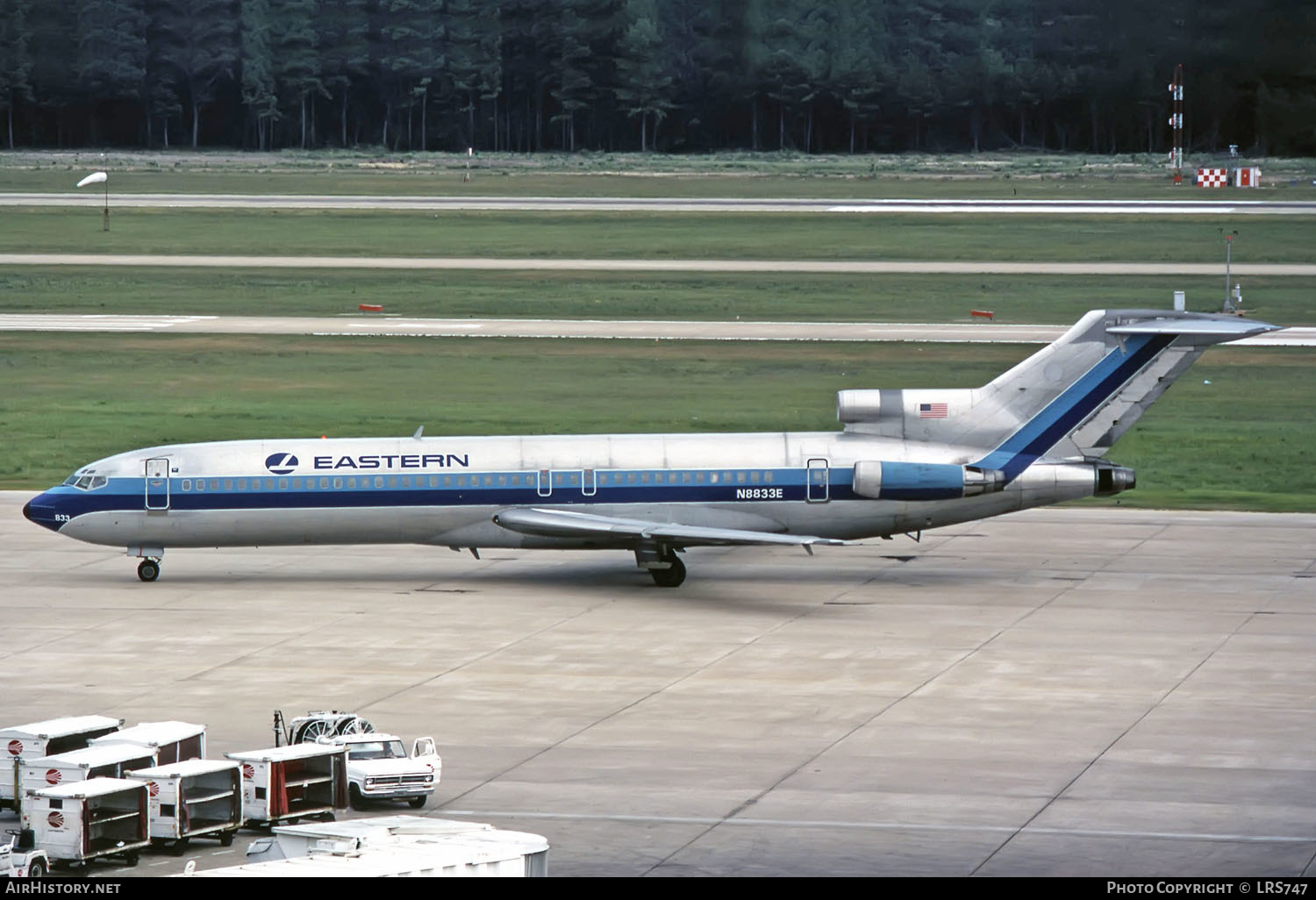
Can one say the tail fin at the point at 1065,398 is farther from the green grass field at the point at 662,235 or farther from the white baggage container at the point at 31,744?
the green grass field at the point at 662,235

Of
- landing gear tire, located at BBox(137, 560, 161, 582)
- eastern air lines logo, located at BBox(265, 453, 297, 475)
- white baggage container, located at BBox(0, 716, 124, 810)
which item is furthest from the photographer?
landing gear tire, located at BBox(137, 560, 161, 582)

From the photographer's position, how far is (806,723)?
100 ft

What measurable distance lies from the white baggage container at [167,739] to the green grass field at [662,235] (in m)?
84.0

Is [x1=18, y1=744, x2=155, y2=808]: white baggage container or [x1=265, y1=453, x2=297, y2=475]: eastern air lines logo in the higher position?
[x1=265, y1=453, x2=297, y2=475]: eastern air lines logo

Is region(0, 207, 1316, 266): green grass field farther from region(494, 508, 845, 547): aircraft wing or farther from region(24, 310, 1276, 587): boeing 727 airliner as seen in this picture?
region(494, 508, 845, 547): aircraft wing

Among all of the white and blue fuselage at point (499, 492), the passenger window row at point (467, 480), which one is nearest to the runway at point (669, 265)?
the white and blue fuselage at point (499, 492)

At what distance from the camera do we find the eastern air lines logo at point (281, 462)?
41.9 metres

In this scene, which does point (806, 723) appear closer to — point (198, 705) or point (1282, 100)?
point (198, 705)

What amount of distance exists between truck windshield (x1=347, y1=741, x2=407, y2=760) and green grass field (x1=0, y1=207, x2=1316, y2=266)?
8296 cm

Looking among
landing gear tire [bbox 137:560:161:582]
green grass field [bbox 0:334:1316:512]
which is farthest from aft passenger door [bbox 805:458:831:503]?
green grass field [bbox 0:334:1316:512]

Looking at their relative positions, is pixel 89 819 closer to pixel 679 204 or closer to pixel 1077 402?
pixel 1077 402

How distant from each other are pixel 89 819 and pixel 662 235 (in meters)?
97.7

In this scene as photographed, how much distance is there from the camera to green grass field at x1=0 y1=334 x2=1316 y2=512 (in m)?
58.9

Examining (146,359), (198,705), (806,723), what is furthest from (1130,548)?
(146,359)
